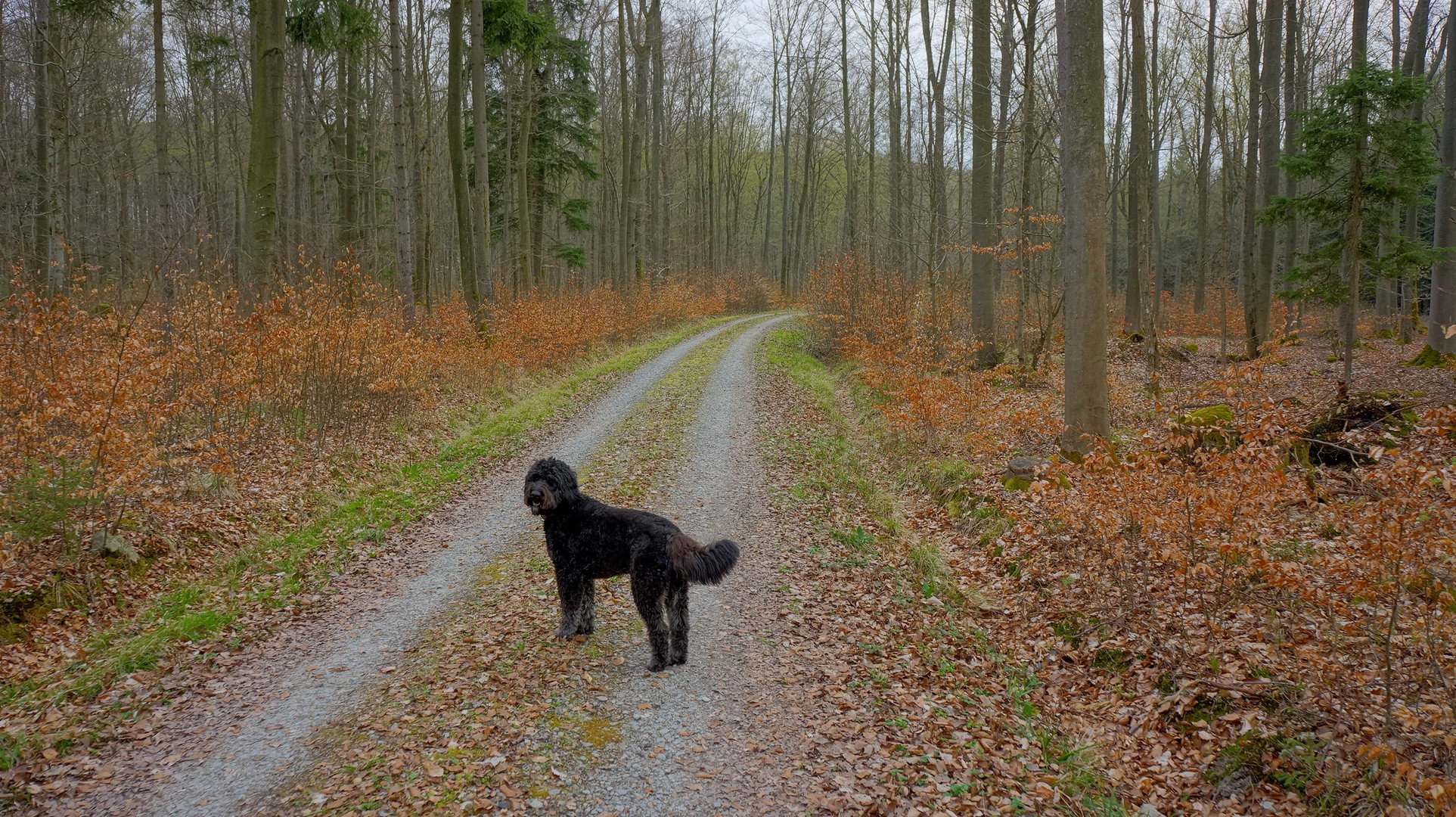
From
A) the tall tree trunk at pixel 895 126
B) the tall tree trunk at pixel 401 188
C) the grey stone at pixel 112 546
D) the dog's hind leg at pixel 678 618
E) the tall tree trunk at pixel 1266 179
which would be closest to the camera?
the dog's hind leg at pixel 678 618

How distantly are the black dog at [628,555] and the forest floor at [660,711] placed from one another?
0.37 meters

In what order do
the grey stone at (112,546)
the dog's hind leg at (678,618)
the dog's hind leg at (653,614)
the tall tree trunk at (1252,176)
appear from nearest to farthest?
the dog's hind leg at (653,614) < the dog's hind leg at (678,618) < the grey stone at (112,546) < the tall tree trunk at (1252,176)

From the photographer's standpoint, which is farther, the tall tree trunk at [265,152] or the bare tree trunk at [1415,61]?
the bare tree trunk at [1415,61]

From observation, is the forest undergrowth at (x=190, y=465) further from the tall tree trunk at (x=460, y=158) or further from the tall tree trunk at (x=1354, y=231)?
the tall tree trunk at (x=1354, y=231)

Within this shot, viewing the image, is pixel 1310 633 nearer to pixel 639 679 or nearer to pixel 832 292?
pixel 639 679

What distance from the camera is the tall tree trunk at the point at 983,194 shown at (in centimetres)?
1697

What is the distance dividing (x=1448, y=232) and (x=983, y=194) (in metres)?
9.63

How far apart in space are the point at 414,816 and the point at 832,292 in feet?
66.2

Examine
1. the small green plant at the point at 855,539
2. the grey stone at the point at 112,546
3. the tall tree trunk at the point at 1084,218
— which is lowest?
the small green plant at the point at 855,539

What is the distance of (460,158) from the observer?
1889 cm

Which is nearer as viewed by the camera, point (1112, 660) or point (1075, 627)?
point (1112, 660)

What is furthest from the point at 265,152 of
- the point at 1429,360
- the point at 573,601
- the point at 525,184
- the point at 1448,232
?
the point at 1448,232

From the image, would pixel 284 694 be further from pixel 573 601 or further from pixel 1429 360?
pixel 1429 360

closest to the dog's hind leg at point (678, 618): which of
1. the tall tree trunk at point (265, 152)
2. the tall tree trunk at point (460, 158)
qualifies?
the tall tree trunk at point (265, 152)
